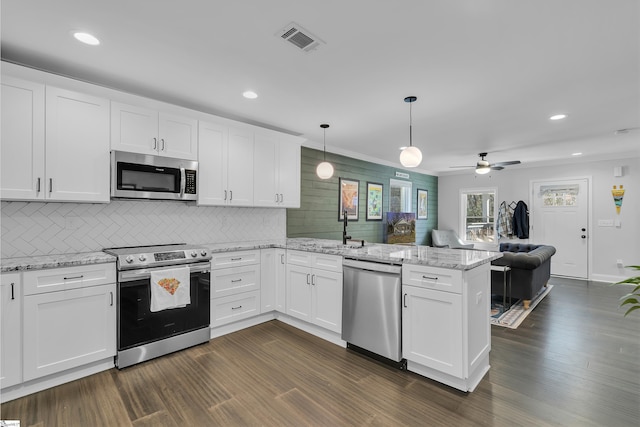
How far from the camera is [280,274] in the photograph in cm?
393

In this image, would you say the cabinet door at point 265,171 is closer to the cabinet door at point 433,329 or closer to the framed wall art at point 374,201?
the cabinet door at point 433,329

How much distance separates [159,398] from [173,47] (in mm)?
2676

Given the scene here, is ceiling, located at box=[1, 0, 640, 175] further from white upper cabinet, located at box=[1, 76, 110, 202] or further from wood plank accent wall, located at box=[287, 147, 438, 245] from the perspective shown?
wood plank accent wall, located at box=[287, 147, 438, 245]

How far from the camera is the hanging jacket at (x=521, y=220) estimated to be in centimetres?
726

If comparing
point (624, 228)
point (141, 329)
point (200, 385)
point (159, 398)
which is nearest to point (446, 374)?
point (200, 385)

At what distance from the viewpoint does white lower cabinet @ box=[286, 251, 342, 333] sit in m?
3.26

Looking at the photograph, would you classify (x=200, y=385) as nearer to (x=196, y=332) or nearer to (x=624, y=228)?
(x=196, y=332)

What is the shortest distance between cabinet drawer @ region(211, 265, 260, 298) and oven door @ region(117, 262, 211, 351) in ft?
0.76

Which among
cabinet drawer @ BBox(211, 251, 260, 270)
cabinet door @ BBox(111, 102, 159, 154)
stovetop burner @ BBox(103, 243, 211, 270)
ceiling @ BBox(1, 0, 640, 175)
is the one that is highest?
ceiling @ BBox(1, 0, 640, 175)

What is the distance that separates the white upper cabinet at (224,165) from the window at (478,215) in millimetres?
6638

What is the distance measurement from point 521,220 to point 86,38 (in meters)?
8.38

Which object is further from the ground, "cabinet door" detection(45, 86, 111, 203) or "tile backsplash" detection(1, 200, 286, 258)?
"cabinet door" detection(45, 86, 111, 203)

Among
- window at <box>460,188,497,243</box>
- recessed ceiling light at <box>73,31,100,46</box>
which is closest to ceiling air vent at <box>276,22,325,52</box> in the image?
recessed ceiling light at <box>73,31,100,46</box>

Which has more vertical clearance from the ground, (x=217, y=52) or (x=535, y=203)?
(x=217, y=52)
